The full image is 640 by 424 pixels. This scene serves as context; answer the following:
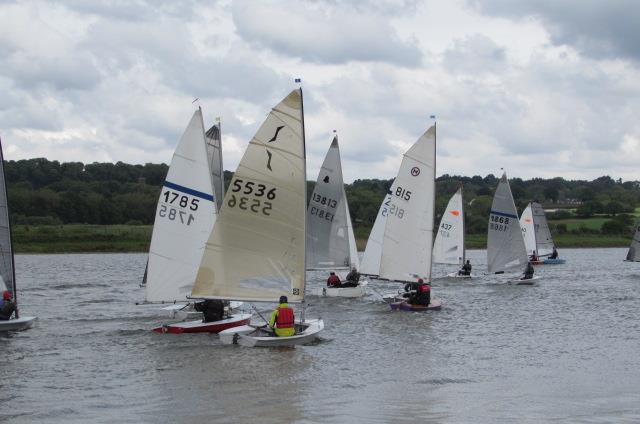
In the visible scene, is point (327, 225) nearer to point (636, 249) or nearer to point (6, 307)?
point (6, 307)

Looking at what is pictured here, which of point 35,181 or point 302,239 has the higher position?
point 35,181

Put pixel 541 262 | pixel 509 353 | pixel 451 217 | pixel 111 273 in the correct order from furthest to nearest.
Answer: pixel 541 262 → pixel 111 273 → pixel 451 217 → pixel 509 353

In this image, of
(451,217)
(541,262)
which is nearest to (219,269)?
(451,217)

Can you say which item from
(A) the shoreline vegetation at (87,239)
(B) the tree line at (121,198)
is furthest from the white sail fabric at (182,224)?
(B) the tree line at (121,198)

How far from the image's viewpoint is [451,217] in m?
53.2

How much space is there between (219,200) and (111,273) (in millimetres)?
33060

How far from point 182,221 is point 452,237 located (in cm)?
2891

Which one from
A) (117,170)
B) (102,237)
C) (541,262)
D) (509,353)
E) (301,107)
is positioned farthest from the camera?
(117,170)

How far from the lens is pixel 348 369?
2119cm

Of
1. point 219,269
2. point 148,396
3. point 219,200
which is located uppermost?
point 219,200

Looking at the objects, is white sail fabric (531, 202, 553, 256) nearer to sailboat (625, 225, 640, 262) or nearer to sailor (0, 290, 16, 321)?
sailboat (625, 225, 640, 262)

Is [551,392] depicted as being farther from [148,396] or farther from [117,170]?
[117,170]

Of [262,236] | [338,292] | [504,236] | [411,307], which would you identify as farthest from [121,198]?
[262,236]

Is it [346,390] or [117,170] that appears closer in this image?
A: [346,390]
